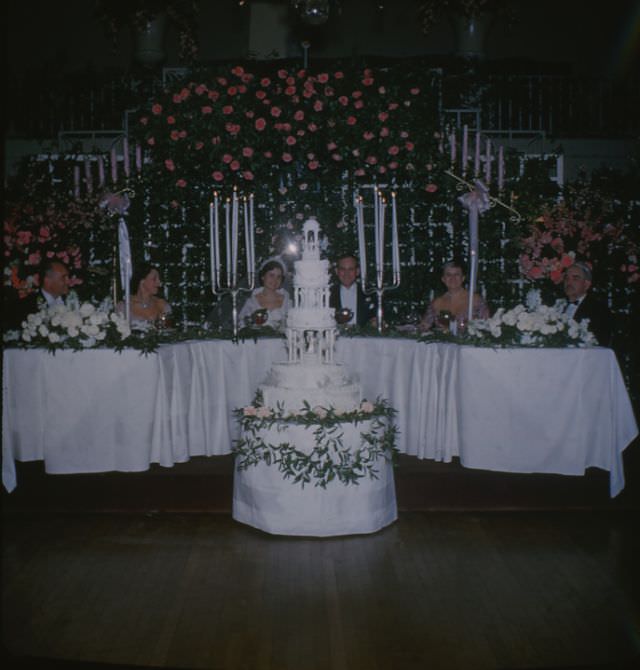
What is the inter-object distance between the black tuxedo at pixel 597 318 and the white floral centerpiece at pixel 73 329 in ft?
9.69

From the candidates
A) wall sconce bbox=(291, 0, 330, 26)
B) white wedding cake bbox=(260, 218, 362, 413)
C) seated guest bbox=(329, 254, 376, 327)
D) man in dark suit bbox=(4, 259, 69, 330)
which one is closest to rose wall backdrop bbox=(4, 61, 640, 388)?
man in dark suit bbox=(4, 259, 69, 330)

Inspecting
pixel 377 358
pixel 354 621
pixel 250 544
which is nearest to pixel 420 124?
pixel 377 358

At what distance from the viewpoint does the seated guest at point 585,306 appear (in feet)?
16.9

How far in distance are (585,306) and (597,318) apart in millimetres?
113

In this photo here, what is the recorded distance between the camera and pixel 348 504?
4012 millimetres

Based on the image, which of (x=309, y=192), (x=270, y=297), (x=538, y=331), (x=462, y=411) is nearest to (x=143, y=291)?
(x=270, y=297)

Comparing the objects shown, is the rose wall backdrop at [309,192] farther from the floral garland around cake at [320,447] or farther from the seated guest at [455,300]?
the floral garland around cake at [320,447]

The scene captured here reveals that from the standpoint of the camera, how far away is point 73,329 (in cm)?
435

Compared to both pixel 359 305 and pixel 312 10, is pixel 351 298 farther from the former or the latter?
pixel 312 10

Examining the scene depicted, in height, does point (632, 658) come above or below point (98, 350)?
below

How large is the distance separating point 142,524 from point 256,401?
917 mm

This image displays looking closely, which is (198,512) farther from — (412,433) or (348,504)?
(412,433)

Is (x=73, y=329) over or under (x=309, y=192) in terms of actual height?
under

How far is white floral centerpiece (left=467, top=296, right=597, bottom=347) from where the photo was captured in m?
4.44
